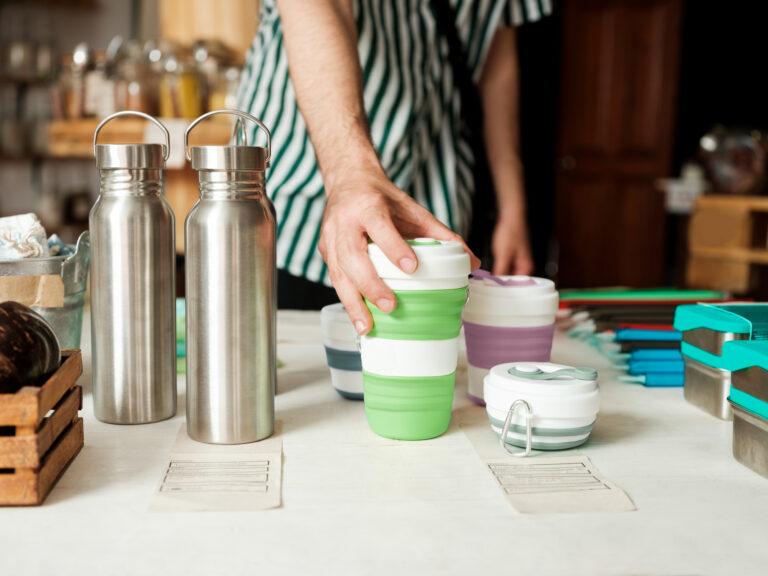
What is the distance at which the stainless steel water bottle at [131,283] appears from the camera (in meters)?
0.75

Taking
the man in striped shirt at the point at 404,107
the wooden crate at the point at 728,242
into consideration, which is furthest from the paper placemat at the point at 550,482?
the wooden crate at the point at 728,242

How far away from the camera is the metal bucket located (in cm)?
83

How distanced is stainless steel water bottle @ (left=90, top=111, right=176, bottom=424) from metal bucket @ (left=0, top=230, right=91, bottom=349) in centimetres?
9

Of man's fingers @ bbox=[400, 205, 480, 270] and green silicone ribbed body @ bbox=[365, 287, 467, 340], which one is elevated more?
man's fingers @ bbox=[400, 205, 480, 270]

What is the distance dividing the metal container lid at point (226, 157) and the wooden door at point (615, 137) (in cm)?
480

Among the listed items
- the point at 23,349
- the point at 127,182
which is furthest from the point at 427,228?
the point at 23,349

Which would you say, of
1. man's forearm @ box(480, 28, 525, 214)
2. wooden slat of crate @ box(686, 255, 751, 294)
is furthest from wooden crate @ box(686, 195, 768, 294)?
man's forearm @ box(480, 28, 525, 214)

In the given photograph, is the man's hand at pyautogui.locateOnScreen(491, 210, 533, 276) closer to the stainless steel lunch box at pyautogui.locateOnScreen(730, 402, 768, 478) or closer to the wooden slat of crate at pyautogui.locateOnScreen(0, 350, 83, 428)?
the stainless steel lunch box at pyautogui.locateOnScreen(730, 402, 768, 478)

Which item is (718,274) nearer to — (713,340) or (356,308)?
(713,340)

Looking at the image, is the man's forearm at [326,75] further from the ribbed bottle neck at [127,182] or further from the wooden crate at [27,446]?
the wooden crate at [27,446]

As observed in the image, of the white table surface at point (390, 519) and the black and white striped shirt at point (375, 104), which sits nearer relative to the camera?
the white table surface at point (390, 519)

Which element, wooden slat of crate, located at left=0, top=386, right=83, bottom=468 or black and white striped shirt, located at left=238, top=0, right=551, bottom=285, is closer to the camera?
wooden slat of crate, located at left=0, top=386, right=83, bottom=468

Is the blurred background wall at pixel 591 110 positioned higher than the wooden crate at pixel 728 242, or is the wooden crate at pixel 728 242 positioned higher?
the blurred background wall at pixel 591 110

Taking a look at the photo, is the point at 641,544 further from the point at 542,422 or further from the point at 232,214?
the point at 232,214
